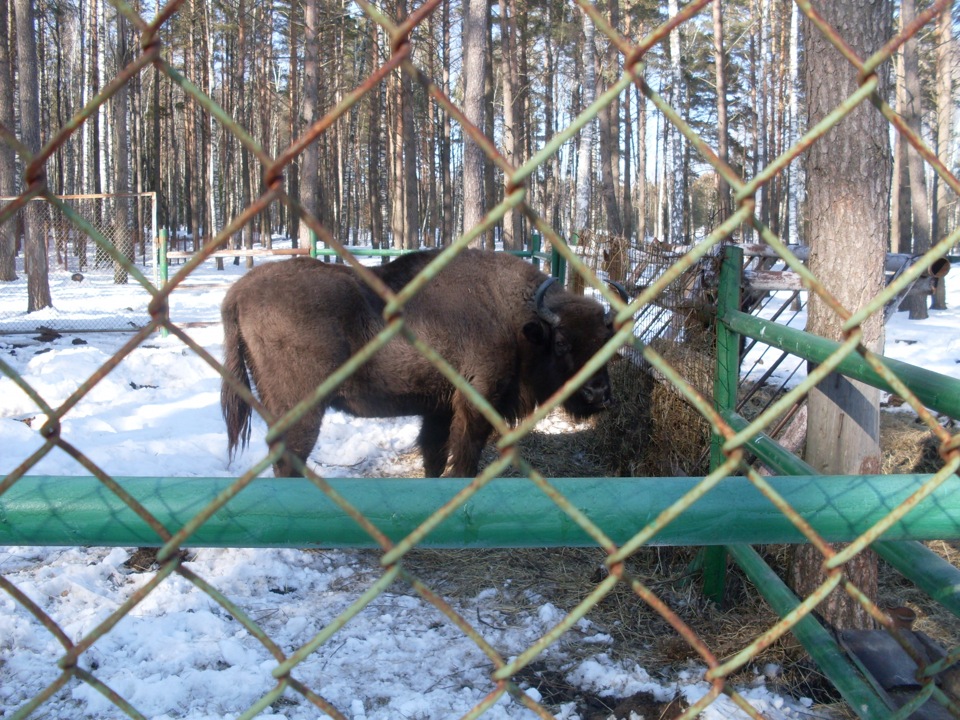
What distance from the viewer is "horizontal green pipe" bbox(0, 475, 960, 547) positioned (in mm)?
1198

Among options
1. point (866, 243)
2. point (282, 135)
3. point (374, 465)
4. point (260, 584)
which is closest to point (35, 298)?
point (374, 465)

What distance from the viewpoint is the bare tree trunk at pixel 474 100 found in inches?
426

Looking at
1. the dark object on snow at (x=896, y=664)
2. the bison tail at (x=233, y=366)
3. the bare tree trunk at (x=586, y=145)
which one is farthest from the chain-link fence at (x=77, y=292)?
the bare tree trunk at (x=586, y=145)

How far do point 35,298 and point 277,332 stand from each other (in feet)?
34.2

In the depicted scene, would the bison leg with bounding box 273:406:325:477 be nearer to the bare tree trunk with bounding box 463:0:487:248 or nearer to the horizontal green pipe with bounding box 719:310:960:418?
the horizontal green pipe with bounding box 719:310:960:418

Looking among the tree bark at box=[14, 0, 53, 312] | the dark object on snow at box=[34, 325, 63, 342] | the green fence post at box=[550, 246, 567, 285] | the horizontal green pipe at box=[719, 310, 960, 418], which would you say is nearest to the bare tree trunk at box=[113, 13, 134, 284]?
the tree bark at box=[14, 0, 53, 312]

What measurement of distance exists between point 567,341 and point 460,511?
465 centimetres

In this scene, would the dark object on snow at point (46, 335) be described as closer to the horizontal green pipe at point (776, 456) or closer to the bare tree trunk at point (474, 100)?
the bare tree trunk at point (474, 100)

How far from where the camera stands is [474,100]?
35.2 ft

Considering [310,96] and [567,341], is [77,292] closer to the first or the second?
[310,96]

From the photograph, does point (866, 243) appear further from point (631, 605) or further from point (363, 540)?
point (363, 540)

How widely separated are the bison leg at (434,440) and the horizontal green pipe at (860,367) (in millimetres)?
2809

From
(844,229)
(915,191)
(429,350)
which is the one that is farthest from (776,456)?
(915,191)

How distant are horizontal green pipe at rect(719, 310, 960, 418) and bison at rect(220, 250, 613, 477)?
2.26 metres
